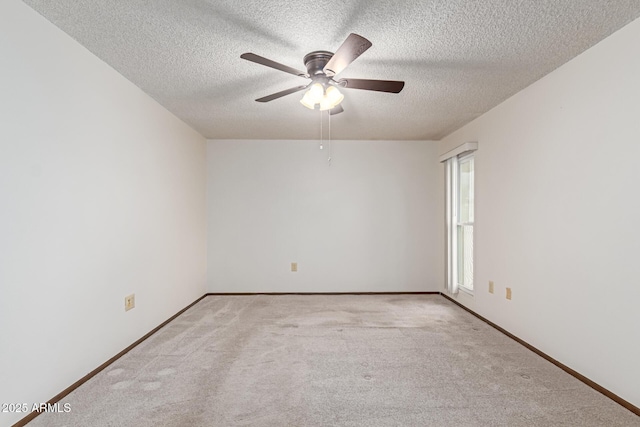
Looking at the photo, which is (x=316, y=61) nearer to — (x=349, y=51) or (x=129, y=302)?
(x=349, y=51)

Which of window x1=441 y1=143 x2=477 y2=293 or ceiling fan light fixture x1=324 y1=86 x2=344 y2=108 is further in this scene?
window x1=441 y1=143 x2=477 y2=293

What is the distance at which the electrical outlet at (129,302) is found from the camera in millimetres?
2496

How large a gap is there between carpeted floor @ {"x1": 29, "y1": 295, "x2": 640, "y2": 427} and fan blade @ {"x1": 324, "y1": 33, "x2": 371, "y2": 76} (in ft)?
6.25

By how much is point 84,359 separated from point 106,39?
2.01 meters

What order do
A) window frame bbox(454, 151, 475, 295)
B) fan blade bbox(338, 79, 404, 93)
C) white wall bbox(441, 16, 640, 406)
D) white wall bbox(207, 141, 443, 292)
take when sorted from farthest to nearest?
white wall bbox(207, 141, 443, 292)
window frame bbox(454, 151, 475, 295)
fan blade bbox(338, 79, 404, 93)
white wall bbox(441, 16, 640, 406)

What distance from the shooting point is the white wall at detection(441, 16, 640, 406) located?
179cm

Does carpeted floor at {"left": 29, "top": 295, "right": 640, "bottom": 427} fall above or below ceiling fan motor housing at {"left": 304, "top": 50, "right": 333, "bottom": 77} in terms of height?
below

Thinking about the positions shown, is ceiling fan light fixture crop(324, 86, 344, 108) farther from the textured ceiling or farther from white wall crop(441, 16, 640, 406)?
white wall crop(441, 16, 640, 406)

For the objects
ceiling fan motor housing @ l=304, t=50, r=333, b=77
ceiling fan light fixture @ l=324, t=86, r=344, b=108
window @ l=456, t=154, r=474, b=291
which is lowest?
window @ l=456, t=154, r=474, b=291

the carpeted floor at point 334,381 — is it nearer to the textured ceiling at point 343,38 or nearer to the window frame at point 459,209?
the window frame at point 459,209

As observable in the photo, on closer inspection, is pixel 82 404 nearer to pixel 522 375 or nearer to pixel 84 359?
pixel 84 359

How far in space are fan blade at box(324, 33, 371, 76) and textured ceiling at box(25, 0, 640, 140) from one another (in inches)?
8.8

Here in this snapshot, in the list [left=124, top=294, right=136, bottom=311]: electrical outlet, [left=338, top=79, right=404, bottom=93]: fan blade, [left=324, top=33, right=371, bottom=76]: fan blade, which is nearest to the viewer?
[left=324, top=33, right=371, bottom=76]: fan blade

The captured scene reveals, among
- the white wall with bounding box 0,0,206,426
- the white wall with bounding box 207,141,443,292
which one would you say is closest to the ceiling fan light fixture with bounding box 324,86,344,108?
the white wall with bounding box 0,0,206,426
